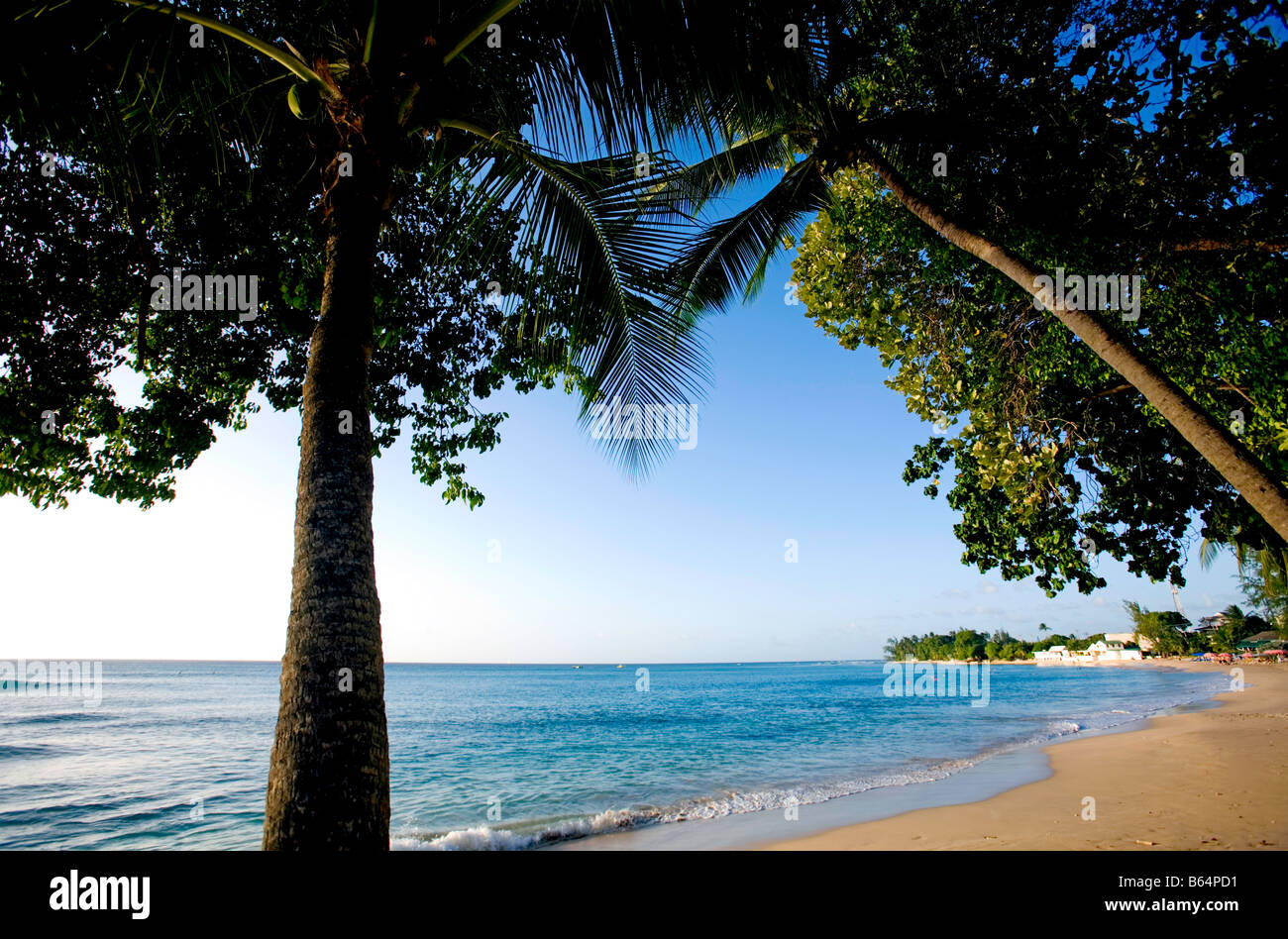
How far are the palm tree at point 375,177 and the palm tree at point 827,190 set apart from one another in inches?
31.0

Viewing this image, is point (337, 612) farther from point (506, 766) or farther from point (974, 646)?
point (974, 646)

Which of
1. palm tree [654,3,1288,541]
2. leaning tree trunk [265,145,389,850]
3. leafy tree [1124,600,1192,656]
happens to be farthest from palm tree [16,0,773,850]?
leafy tree [1124,600,1192,656]

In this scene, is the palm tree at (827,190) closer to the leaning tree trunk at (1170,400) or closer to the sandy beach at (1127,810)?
the leaning tree trunk at (1170,400)

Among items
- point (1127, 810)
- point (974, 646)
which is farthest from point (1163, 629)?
point (1127, 810)

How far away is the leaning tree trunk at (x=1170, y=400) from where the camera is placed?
4074mm

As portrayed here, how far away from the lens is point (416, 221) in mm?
7398

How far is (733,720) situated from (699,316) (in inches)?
1057

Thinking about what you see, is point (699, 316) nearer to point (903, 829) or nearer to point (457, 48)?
point (457, 48)

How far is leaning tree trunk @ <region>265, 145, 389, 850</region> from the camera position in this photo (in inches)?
98.2

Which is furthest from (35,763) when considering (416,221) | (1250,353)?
(1250,353)

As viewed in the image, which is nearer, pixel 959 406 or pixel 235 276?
pixel 235 276

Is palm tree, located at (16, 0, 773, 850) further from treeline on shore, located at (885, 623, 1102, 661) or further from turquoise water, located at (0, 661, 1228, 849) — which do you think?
treeline on shore, located at (885, 623, 1102, 661)
